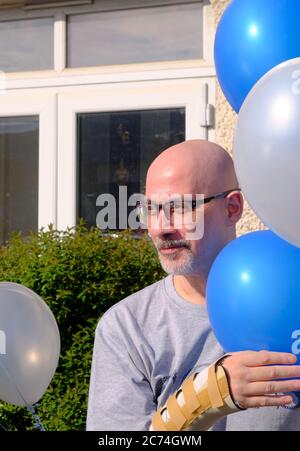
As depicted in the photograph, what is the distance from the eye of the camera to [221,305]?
185cm

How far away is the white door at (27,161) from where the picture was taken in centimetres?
497

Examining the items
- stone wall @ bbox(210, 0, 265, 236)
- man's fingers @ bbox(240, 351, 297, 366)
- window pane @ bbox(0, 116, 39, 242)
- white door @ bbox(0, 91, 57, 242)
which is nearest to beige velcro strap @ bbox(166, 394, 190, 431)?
man's fingers @ bbox(240, 351, 297, 366)

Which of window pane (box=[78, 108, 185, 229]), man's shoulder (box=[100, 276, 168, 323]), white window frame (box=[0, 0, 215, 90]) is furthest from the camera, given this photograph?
window pane (box=[78, 108, 185, 229])

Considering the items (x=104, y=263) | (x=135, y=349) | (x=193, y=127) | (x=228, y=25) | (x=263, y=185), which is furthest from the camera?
(x=193, y=127)

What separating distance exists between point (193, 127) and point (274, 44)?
2.85 metres

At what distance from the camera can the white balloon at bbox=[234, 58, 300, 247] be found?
1.59m

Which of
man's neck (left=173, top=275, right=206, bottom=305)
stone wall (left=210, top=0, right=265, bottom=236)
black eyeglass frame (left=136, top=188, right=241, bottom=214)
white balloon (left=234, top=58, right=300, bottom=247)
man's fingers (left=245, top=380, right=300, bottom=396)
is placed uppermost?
stone wall (left=210, top=0, right=265, bottom=236)

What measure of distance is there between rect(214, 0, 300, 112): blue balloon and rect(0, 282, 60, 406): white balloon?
0.94 metres

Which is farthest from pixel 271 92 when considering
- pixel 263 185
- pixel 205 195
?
pixel 205 195

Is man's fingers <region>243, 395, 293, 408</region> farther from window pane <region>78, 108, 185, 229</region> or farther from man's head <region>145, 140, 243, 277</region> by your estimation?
window pane <region>78, 108, 185, 229</region>

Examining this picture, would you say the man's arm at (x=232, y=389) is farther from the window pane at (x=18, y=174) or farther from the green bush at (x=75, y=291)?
the window pane at (x=18, y=174)

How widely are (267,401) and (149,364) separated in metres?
0.45

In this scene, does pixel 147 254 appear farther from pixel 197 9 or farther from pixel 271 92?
pixel 271 92

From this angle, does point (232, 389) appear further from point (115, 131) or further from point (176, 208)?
point (115, 131)
